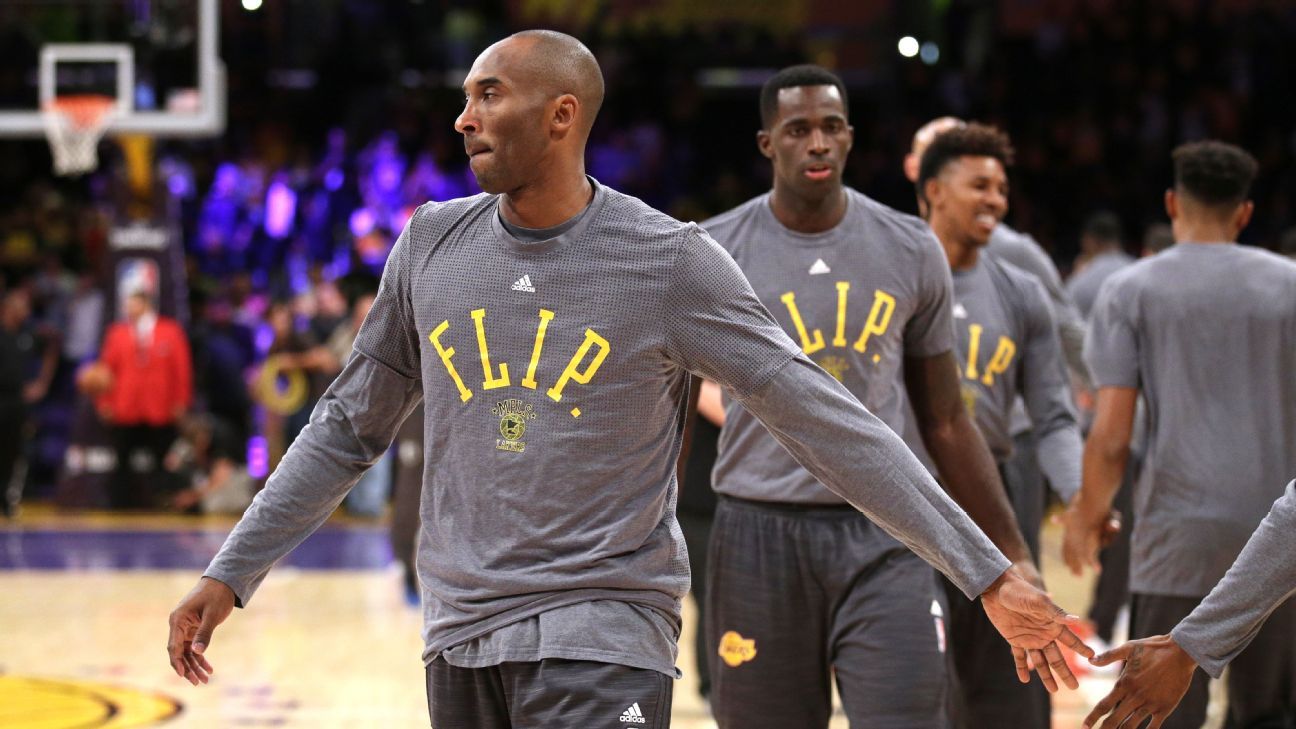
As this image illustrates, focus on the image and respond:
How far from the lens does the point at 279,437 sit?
1603 cm

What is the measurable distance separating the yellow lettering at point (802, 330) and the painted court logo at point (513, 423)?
1.60m

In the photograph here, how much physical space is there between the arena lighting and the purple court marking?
975 cm

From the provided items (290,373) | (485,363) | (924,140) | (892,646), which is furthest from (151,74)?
(485,363)

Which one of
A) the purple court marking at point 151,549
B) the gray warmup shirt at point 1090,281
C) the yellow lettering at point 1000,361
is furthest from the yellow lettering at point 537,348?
the purple court marking at point 151,549

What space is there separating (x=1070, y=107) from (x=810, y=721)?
670 inches

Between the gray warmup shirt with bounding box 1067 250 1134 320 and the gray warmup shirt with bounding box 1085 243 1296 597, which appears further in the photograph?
the gray warmup shirt with bounding box 1067 250 1134 320

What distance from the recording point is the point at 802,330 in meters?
4.86

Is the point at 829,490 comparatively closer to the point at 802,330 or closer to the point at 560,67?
the point at 802,330

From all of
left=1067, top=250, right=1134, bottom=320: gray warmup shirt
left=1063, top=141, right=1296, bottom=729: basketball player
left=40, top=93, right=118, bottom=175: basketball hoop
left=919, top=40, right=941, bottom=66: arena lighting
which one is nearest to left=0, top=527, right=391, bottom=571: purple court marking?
left=40, top=93, right=118, bottom=175: basketball hoop

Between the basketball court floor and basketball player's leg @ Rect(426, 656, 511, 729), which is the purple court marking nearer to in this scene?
the basketball court floor

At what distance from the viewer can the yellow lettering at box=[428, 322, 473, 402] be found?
3412 millimetres

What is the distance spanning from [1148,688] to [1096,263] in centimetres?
700

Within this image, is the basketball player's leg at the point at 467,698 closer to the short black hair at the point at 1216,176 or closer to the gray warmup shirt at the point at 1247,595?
the gray warmup shirt at the point at 1247,595

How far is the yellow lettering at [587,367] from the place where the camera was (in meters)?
3.35
